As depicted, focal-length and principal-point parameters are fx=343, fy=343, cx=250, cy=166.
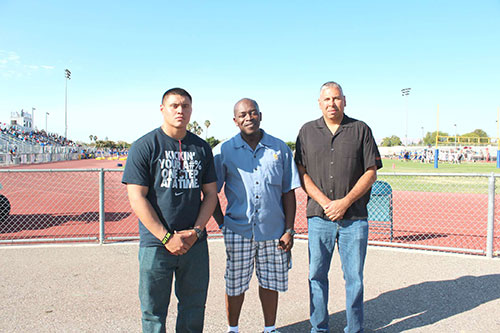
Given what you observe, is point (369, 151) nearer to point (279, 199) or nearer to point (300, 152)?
point (300, 152)

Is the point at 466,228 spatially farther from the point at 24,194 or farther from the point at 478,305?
the point at 24,194

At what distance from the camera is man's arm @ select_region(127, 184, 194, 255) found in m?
2.40

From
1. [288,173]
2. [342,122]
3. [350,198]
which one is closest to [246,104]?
[288,173]

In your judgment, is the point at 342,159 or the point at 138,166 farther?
the point at 342,159

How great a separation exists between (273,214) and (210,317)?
4.42 feet

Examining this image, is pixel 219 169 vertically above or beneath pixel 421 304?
above

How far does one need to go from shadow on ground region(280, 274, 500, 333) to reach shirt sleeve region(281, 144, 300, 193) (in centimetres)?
137

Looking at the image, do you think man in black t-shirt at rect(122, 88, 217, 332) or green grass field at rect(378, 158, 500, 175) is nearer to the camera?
man in black t-shirt at rect(122, 88, 217, 332)

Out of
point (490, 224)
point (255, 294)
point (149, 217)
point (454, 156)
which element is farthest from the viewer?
point (454, 156)

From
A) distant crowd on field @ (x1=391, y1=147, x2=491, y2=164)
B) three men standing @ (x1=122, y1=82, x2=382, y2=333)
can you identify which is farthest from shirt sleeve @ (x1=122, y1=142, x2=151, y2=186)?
distant crowd on field @ (x1=391, y1=147, x2=491, y2=164)

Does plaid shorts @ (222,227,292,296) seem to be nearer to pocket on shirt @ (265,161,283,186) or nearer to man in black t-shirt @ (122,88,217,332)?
man in black t-shirt @ (122,88,217,332)

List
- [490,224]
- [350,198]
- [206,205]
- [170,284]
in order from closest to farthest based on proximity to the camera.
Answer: [170,284] → [206,205] → [350,198] → [490,224]

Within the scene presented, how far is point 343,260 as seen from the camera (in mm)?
3049

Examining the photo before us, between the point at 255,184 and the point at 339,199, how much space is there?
29.2 inches
